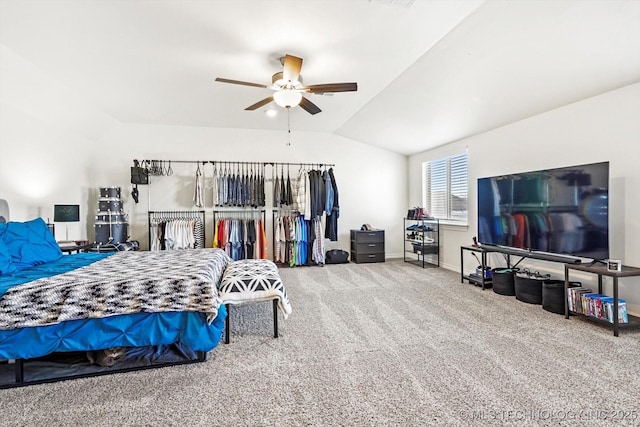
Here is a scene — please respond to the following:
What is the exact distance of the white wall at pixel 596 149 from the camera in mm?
3111

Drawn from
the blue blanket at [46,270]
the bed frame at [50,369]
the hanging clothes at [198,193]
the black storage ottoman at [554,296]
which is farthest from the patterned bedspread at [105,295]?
the black storage ottoman at [554,296]

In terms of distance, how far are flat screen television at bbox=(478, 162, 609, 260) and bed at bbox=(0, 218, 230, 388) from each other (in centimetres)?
356

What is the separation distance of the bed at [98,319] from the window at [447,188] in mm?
4586

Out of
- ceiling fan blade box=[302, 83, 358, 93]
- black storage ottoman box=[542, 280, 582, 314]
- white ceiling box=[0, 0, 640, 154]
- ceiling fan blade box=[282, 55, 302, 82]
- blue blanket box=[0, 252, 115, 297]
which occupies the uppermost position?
white ceiling box=[0, 0, 640, 154]

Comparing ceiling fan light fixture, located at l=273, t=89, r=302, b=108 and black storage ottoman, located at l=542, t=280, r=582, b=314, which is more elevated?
ceiling fan light fixture, located at l=273, t=89, r=302, b=108

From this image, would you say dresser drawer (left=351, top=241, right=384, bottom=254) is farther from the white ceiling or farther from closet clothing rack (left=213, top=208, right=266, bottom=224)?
the white ceiling

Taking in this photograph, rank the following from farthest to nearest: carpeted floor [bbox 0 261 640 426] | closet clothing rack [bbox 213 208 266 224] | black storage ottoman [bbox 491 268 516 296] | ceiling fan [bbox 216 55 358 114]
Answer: closet clothing rack [bbox 213 208 266 224] → black storage ottoman [bbox 491 268 516 296] → ceiling fan [bbox 216 55 358 114] → carpeted floor [bbox 0 261 640 426]

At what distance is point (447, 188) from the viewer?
5.99m

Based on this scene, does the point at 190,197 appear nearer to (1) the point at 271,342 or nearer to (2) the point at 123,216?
(2) the point at 123,216

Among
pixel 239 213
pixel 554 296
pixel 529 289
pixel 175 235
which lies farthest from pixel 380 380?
pixel 239 213

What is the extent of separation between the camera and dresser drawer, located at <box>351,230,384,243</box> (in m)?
6.44

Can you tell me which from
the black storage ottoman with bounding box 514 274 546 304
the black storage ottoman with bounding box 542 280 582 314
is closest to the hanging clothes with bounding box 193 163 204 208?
the black storage ottoman with bounding box 514 274 546 304

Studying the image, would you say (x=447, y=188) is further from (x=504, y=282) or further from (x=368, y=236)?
(x=504, y=282)

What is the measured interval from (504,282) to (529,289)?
1.17 feet
